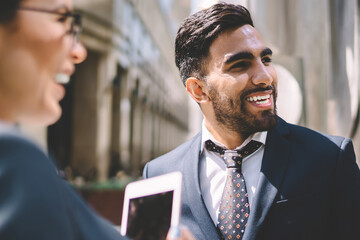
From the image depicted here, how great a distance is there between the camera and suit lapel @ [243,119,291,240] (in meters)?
1.51

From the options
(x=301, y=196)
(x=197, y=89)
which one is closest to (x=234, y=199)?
(x=301, y=196)

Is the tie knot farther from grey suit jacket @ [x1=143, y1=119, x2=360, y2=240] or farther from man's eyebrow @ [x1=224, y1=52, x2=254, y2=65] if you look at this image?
man's eyebrow @ [x1=224, y1=52, x2=254, y2=65]

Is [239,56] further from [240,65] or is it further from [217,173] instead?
[217,173]

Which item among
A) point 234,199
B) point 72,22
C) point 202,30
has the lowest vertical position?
point 234,199

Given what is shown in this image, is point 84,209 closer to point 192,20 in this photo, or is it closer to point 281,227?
point 281,227

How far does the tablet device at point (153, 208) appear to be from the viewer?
3.53ft

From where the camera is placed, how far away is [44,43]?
2.83 feet

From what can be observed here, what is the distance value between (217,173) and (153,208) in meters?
0.74

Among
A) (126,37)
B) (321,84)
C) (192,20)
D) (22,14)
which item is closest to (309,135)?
(192,20)

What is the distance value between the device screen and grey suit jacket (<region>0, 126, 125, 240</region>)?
37cm

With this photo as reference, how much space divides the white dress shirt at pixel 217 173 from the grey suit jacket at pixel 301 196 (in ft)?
0.23

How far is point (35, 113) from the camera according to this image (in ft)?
2.88

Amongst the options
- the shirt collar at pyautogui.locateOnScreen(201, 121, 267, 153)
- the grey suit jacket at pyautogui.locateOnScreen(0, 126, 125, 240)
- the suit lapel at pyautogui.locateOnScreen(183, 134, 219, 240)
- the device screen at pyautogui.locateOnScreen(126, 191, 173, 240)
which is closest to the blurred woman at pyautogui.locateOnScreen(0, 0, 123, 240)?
the grey suit jacket at pyautogui.locateOnScreen(0, 126, 125, 240)

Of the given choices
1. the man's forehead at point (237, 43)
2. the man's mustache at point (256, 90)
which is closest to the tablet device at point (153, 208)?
the man's mustache at point (256, 90)
